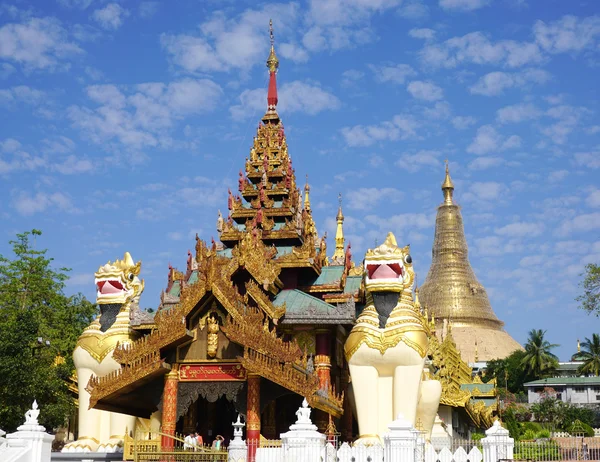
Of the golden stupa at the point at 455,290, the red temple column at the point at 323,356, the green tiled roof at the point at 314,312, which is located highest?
the golden stupa at the point at 455,290

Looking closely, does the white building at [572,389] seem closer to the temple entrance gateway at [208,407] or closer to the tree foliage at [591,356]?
the tree foliage at [591,356]

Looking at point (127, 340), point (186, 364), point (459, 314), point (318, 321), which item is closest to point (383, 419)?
point (318, 321)

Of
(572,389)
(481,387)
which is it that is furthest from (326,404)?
(572,389)

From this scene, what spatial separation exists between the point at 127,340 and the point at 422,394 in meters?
8.09

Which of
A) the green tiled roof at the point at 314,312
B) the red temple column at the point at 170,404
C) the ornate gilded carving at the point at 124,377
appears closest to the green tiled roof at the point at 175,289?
the green tiled roof at the point at 314,312

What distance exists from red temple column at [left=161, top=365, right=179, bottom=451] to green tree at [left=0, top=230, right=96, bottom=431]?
9.61m

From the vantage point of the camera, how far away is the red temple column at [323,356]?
20.9m

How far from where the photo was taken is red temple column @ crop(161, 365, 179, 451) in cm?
1898

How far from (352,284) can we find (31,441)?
1181 cm

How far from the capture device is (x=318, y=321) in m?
20.5

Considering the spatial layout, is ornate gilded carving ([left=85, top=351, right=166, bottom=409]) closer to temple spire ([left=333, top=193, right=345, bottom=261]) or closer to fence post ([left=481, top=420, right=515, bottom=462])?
fence post ([left=481, top=420, right=515, bottom=462])

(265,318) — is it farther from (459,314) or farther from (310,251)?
(459,314)

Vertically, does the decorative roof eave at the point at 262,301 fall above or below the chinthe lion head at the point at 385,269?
below

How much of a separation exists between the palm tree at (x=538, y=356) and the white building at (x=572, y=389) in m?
5.20
